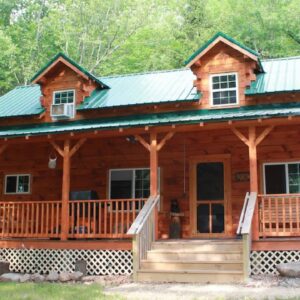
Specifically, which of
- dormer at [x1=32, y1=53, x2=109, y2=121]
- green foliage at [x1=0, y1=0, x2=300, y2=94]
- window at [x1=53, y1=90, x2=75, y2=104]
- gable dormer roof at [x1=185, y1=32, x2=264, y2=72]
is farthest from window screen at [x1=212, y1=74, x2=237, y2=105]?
green foliage at [x1=0, y1=0, x2=300, y2=94]

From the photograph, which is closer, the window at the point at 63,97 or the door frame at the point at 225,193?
the door frame at the point at 225,193

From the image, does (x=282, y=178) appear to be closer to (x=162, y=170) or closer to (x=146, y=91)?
(x=162, y=170)

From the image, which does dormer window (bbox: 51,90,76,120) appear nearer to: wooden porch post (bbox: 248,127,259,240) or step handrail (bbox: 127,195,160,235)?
step handrail (bbox: 127,195,160,235)

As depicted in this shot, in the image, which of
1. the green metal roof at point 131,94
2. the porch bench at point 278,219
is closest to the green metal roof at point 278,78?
the green metal roof at point 131,94

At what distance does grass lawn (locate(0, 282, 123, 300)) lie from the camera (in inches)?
363

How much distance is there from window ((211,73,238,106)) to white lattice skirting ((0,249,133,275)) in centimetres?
549

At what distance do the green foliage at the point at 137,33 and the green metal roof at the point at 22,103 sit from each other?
13798mm

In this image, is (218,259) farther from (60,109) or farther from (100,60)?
(100,60)

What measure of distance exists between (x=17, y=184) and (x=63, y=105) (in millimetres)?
3147

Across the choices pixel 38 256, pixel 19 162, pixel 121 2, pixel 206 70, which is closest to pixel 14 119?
pixel 19 162

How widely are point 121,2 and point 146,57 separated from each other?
4.35 m

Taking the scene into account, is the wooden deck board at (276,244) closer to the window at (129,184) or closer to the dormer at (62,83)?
the window at (129,184)

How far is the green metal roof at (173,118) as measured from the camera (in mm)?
11734

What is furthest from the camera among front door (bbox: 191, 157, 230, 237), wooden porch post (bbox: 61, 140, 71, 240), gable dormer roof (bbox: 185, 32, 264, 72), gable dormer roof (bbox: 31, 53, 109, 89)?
gable dormer roof (bbox: 31, 53, 109, 89)
